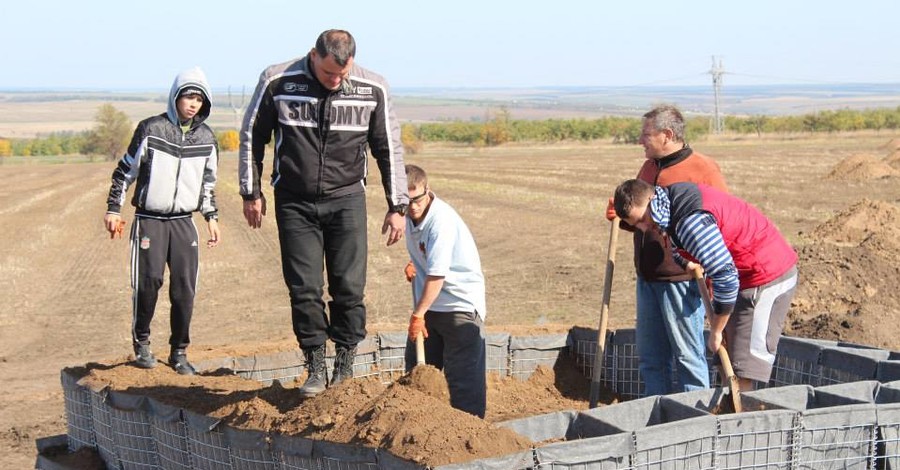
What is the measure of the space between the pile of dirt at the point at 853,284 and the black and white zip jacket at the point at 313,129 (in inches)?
202

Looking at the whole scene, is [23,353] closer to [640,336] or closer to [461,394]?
[461,394]

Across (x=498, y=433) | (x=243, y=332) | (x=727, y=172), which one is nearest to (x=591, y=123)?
(x=727, y=172)

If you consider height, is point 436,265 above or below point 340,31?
below

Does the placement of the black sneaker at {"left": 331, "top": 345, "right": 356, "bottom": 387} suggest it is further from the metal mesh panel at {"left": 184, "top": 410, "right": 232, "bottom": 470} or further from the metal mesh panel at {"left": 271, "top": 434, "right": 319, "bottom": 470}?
the metal mesh panel at {"left": 271, "top": 434, "right": 319, "bottom": 470}

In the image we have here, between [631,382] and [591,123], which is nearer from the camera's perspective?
[631,382]

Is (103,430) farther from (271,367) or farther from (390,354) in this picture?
(390,354)

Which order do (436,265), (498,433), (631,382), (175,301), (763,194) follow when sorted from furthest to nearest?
1. (763,194)
2. (631,382)
3. (175,301)
4. (436,265)
5. (498,433)

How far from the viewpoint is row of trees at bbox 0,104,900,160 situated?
8981 centimetres

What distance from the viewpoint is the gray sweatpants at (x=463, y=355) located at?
23.0ft

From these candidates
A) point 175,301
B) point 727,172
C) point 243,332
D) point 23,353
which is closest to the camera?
point 175,301

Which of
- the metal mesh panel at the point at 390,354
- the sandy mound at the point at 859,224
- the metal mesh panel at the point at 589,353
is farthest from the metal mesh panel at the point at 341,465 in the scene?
the sandy mound at the point at 859,224

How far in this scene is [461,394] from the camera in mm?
7098

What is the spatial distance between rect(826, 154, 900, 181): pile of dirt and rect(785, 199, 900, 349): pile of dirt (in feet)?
53.0

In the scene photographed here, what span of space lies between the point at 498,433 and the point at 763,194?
78.7ft
